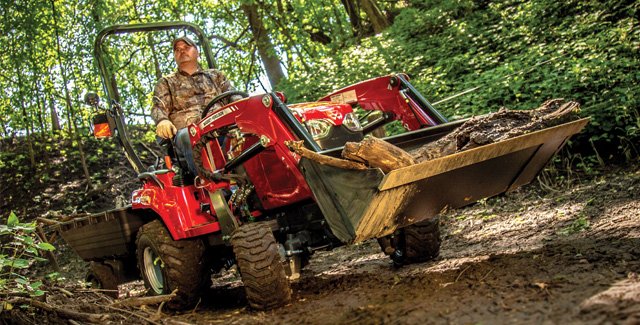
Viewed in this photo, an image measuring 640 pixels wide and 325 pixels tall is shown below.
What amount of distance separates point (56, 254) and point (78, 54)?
178 inches

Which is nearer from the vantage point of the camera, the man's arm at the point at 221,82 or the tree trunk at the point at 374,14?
the man's arm at the point at 221,82

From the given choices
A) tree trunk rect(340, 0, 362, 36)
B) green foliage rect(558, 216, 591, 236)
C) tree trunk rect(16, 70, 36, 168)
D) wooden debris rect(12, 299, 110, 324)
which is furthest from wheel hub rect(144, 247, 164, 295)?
tree trunk rect(340, 0, 362, 36)

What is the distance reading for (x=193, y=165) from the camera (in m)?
4.59

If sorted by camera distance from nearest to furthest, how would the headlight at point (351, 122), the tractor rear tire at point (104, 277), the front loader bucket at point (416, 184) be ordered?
the front loader bucket at point (416, 184), the headlight at point (351, 122), the tractor rear tire at point (104, 277)

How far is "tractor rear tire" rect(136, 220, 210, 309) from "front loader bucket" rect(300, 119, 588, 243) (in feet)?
5.02

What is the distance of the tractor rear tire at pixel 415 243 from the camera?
15.0ft

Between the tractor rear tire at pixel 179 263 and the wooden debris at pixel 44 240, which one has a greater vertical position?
the wooden debris at pixel 44 240

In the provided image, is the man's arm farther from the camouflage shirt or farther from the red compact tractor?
the red compact tractor

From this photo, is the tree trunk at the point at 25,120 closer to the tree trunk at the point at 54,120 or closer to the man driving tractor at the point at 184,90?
the tree trunk at the point at 54,120

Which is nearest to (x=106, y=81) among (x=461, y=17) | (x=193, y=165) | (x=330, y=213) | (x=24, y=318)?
(x=193, y=165)

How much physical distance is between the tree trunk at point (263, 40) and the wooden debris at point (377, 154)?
1108 cm

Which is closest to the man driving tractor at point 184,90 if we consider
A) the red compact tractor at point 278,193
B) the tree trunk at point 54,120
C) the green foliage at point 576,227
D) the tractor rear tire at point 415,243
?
the red compact tractor at point 278,193

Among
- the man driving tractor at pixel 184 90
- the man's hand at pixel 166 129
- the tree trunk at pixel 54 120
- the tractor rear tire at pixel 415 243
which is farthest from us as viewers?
the tree trunk at pixel 54 120

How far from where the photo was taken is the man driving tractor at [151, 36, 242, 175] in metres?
5.22
